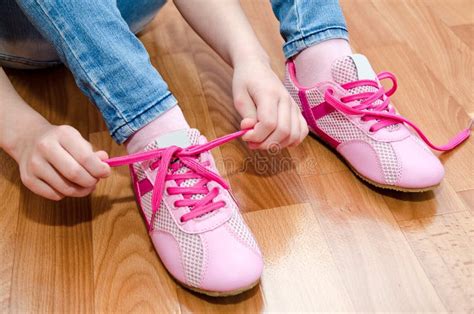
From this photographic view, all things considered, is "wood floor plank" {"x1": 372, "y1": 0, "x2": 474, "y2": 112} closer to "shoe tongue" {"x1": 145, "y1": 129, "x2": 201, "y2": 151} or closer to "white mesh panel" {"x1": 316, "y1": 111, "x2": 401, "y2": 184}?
"white mesh panel" {"x1": 316, "y1": 111, "x2": 401, "y2": 184}

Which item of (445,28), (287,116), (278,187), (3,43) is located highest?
(3,43)

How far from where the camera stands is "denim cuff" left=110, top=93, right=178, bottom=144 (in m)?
0.70

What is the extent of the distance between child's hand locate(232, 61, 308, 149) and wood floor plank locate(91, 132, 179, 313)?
198mm

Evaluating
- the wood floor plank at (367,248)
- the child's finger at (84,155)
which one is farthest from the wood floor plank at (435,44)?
the child's finger at (84,155)

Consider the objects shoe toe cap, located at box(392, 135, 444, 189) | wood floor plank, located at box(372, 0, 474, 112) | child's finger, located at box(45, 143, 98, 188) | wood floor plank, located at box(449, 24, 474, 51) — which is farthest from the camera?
wood floor plank, located at box(449, 24, 474, 51)

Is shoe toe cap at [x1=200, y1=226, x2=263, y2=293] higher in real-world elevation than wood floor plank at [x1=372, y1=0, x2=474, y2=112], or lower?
higher

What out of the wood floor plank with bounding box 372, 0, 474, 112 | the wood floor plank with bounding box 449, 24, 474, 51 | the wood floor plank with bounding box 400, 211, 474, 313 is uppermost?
the wood floor plank with bounding box 400, 211, 474, 313

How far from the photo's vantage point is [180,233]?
0.67m

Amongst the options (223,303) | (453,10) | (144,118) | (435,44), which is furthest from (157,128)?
(453,10)

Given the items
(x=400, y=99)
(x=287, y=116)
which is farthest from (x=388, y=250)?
(x=400, y=99)

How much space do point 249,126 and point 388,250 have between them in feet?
0.78

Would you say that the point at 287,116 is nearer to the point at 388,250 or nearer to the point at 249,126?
the point at 249,126

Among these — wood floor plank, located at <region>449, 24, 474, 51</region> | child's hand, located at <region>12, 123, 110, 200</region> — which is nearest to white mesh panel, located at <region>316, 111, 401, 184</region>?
child's hand, located at <region>12, 123, 110, 200</region>

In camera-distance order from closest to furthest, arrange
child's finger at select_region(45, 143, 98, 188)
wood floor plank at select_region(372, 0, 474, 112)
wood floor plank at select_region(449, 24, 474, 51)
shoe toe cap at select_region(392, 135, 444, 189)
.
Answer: child's finger at select_region(45, 143, 98, 188)
shoe toe cap at select_region(392, 135, 444, 189)
wood floor plank at select_region(372, 0, 474, 112)
wood floor plank at select_region(449, 24, 474, 51)
